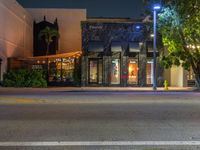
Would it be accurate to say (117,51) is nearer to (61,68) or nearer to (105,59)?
(105,59)

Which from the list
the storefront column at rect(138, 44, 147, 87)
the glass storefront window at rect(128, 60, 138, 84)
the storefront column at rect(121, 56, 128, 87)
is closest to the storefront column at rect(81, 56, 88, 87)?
the storefront column at rect(121, 56, 128, 87)

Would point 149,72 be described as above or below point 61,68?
below

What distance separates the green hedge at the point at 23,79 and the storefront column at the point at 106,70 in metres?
5.48

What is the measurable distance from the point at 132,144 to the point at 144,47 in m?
30.0

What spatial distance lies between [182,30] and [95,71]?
387 inches

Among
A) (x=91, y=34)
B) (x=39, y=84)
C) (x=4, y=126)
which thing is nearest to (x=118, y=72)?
(x=91, y=34)

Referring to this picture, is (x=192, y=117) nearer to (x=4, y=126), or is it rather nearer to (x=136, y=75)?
(x=4, y=126)

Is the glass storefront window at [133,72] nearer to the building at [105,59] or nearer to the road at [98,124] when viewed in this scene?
the building at [105,59]

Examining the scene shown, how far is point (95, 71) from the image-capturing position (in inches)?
1560

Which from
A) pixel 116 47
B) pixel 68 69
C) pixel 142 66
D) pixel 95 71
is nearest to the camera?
pixel 116 47

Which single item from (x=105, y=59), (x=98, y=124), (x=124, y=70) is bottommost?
(x=98, y=124)

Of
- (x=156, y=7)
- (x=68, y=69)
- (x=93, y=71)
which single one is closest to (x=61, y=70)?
(x=68, y=69)

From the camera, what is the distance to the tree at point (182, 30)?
32188mm

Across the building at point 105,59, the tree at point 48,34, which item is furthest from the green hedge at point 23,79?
the tree at point 48,34
